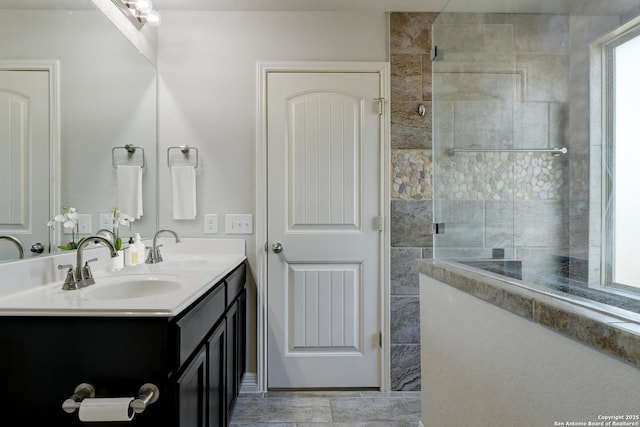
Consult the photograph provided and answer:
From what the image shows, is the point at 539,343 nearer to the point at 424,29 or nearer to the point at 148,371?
the point at 148,371

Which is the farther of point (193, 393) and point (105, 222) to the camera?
point (105, 222)

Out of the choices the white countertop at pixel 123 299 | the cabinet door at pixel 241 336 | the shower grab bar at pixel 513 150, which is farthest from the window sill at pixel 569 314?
the cabinet door at pixel 241 336

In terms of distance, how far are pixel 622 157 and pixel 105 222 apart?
7.51 feet

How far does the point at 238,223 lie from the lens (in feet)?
7.01

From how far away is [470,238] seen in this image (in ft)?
4.87

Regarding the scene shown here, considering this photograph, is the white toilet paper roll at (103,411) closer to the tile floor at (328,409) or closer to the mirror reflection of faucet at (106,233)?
the mirror reflection of faucet at (106,233)

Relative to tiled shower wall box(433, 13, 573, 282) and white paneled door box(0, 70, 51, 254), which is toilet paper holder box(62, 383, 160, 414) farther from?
tiled shower wall box(433, 13, 573, 282)

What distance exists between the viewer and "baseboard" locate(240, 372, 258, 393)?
6.87 feet

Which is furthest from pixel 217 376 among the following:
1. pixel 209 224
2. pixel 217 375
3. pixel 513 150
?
pixel 513 150

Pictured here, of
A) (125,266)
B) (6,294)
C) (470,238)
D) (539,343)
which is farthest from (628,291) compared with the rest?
(125,266)

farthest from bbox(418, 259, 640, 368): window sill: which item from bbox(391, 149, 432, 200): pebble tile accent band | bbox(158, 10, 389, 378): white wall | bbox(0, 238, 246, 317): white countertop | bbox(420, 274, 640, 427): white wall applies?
bbox(158, 10, 389, 378): white wall

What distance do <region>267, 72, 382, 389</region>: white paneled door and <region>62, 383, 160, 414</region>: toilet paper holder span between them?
126 centimetres

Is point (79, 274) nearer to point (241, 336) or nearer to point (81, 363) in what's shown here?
point (81, 363)

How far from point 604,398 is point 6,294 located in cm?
161
